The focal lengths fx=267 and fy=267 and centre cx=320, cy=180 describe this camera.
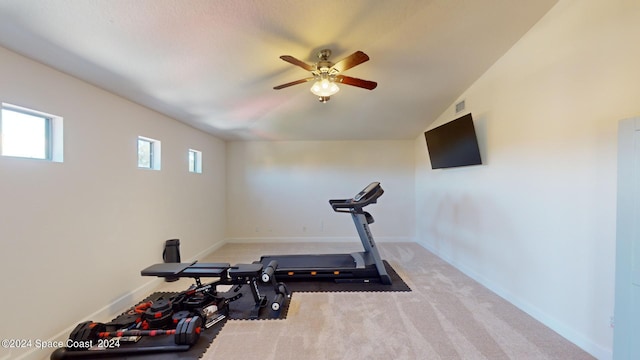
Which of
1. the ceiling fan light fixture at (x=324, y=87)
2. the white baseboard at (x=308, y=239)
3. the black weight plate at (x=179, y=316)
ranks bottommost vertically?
the white baseboard at (x=308, y=239)

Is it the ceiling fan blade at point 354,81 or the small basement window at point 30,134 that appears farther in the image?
the ceiling fan blade at point 354,81

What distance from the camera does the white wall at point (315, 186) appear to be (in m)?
6.12

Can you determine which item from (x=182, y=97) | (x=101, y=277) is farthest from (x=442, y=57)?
(x=101, y=277)

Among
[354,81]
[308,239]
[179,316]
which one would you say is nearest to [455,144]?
[354,81]

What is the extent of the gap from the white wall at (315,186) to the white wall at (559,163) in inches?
96.7

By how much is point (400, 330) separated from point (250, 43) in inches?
116

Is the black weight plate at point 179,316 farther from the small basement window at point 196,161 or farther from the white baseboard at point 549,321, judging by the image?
the white baseboard at point 549,321

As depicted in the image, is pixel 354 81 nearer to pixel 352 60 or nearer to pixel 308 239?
pixel 352 60

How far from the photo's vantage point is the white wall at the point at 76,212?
195 cm

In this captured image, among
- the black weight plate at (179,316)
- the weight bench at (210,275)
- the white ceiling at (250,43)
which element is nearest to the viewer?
the white ceiling at (250,43)

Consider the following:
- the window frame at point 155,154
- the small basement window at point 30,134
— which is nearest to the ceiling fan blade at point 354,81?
the small basement window at point 30,134

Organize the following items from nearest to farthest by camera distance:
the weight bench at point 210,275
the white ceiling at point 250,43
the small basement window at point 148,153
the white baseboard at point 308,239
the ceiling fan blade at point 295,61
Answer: the white ceiling at point 250,43 → the ceiling fan blade at point 295,61 → the weight bench at point 210,275 → the small basement window at point 148,153 → the white baseboard at point 308,239

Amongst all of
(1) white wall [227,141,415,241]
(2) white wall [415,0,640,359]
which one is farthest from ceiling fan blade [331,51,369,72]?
(1) white wall [227,141,415,241]

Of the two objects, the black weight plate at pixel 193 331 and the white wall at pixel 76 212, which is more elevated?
the white wall at pixel 76 212
